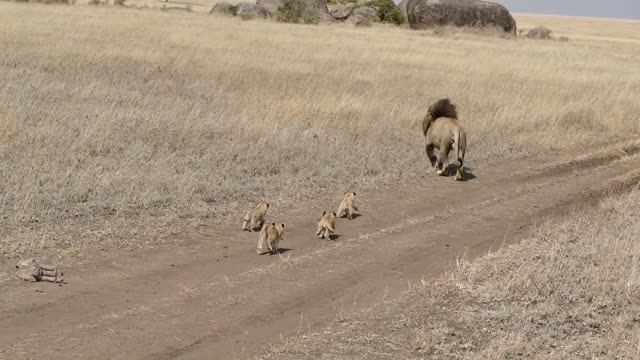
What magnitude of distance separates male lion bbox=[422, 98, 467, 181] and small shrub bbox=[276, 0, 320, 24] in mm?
37371

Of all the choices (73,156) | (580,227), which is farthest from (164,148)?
(580,227)

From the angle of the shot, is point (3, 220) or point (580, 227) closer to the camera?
point (3, 220)

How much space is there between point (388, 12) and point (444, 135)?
155 ft

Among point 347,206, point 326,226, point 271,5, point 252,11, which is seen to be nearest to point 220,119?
point 347,206

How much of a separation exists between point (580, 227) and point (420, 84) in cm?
1387

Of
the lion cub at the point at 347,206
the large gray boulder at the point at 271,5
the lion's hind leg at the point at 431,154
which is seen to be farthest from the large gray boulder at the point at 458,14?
the lion cub at the point at 347,206

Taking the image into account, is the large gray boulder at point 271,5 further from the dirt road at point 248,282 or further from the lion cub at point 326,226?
the lion cub at point 326,226

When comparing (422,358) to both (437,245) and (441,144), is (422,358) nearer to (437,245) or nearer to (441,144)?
(437,245)

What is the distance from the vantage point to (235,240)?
9.41 metres

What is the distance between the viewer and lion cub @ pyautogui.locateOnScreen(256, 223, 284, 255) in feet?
28.7

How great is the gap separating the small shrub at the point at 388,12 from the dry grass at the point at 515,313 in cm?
5106

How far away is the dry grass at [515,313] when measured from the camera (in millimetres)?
6438

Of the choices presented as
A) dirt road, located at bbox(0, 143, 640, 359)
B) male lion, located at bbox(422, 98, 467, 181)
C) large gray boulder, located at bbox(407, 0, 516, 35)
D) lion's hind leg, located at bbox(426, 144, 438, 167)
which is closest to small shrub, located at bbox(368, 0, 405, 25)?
large gray boulder, located at bbox(407, 0, 516, 35)

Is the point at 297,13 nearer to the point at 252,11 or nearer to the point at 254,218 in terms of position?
the point at 252,11
